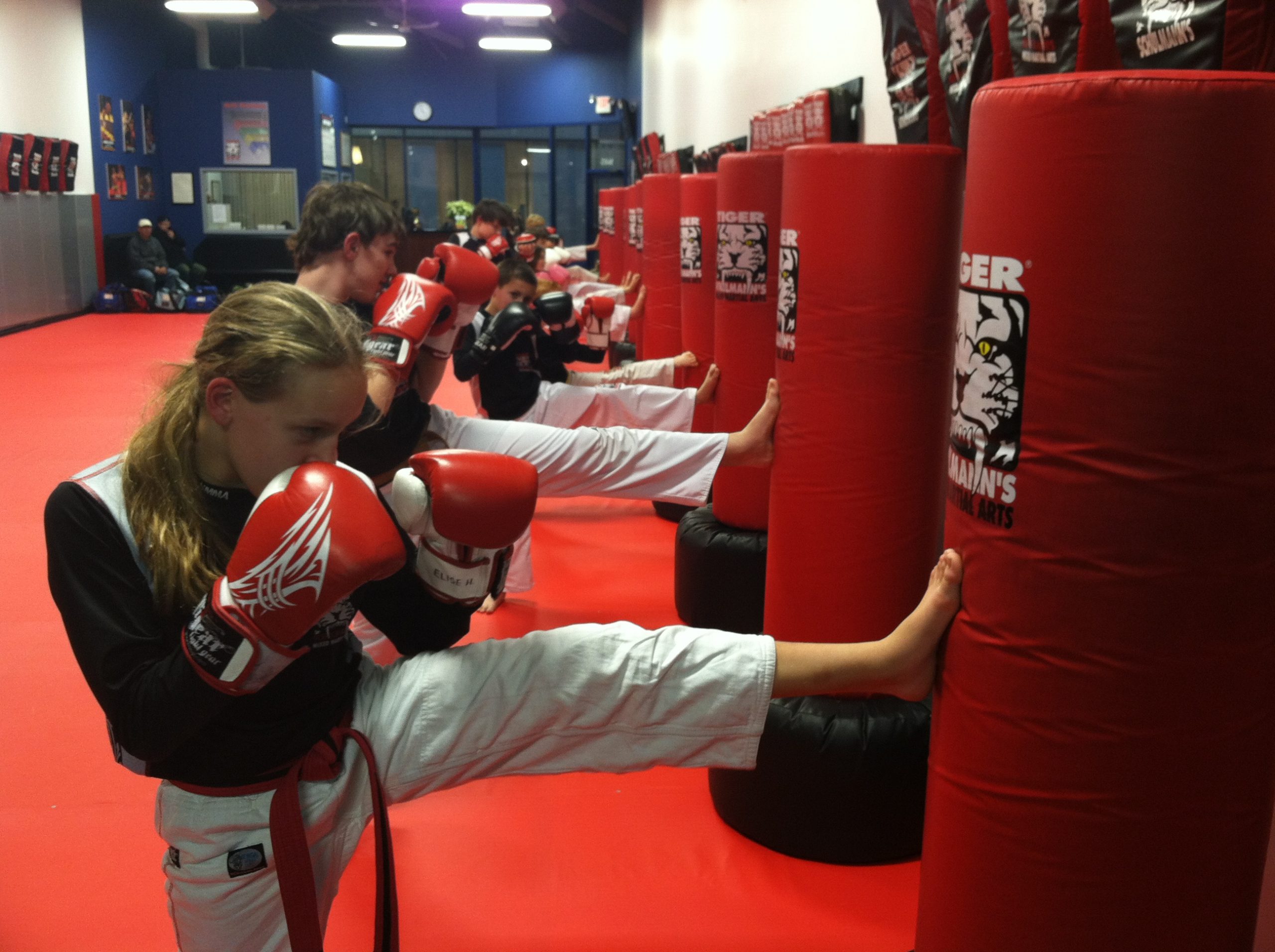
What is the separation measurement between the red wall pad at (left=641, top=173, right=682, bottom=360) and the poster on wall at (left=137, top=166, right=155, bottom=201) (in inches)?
512

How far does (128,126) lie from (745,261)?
1520cm

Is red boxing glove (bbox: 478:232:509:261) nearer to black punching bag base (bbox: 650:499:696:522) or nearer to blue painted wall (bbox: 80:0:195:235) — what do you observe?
black punching bag base (bbox: 650:499:696:522)

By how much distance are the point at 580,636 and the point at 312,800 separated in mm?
420

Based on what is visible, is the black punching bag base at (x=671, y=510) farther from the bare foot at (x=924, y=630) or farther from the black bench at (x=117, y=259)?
the black bench at (x=117, y=259)

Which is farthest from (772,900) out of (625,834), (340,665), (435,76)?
(435,76)

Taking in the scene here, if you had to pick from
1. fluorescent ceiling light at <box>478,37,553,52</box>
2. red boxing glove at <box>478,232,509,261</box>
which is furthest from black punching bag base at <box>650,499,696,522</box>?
fluorescent ceiling light at <box>478,37,553,52</box>

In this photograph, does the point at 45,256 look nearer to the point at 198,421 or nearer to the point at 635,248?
the point at 635,248

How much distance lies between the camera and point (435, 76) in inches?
753

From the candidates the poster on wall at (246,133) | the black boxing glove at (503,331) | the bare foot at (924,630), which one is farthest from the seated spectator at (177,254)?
the bare foot at (924,630)

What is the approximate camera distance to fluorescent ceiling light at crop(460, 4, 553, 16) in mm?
13883

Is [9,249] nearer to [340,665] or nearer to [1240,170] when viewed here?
[340,665]

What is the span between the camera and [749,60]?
7148mm

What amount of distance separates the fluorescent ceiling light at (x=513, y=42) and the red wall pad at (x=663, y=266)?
1216cm

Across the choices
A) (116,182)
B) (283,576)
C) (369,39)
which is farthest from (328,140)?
(283,576)
